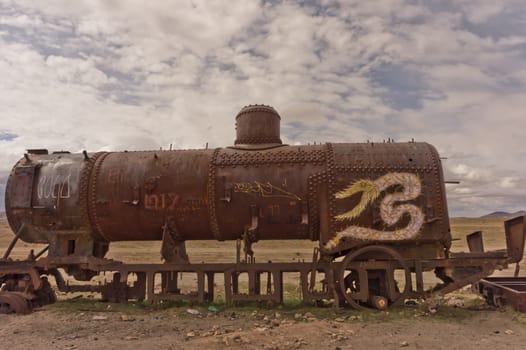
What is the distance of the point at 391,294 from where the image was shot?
8.23 m

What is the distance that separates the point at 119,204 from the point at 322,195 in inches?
200

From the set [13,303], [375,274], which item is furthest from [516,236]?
[13,303]

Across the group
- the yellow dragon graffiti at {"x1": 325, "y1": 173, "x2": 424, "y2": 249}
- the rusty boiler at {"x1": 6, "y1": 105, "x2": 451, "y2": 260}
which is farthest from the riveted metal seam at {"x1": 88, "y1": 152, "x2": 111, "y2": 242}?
the yellow dragon graffiti at {"x1": 325, "y1": 173, "x2": 424, "y2": 249}

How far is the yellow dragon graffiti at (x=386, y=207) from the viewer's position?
8.34 meters

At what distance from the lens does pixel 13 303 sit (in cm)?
862

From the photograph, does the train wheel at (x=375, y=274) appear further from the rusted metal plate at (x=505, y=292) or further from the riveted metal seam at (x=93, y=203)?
the riveted metal seam at (x=93, y=203)

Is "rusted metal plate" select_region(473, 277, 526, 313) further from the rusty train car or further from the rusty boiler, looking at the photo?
the rusty boiler

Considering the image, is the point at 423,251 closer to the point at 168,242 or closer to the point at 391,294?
the point at 391,294

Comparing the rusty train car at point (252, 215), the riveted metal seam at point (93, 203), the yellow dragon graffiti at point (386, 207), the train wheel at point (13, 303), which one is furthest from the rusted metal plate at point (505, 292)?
the train wheel at point (13, 303)

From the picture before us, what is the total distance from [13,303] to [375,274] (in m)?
8.52

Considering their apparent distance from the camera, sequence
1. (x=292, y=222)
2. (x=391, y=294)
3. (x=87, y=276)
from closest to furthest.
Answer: (x=391, y=294)
(x=292, y=222)
(x=87, y=276)

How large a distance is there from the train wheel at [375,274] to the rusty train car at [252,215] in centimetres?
2

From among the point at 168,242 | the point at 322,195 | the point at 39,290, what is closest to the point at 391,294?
the point at 322,195

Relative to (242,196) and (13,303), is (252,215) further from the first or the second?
(13,303)
